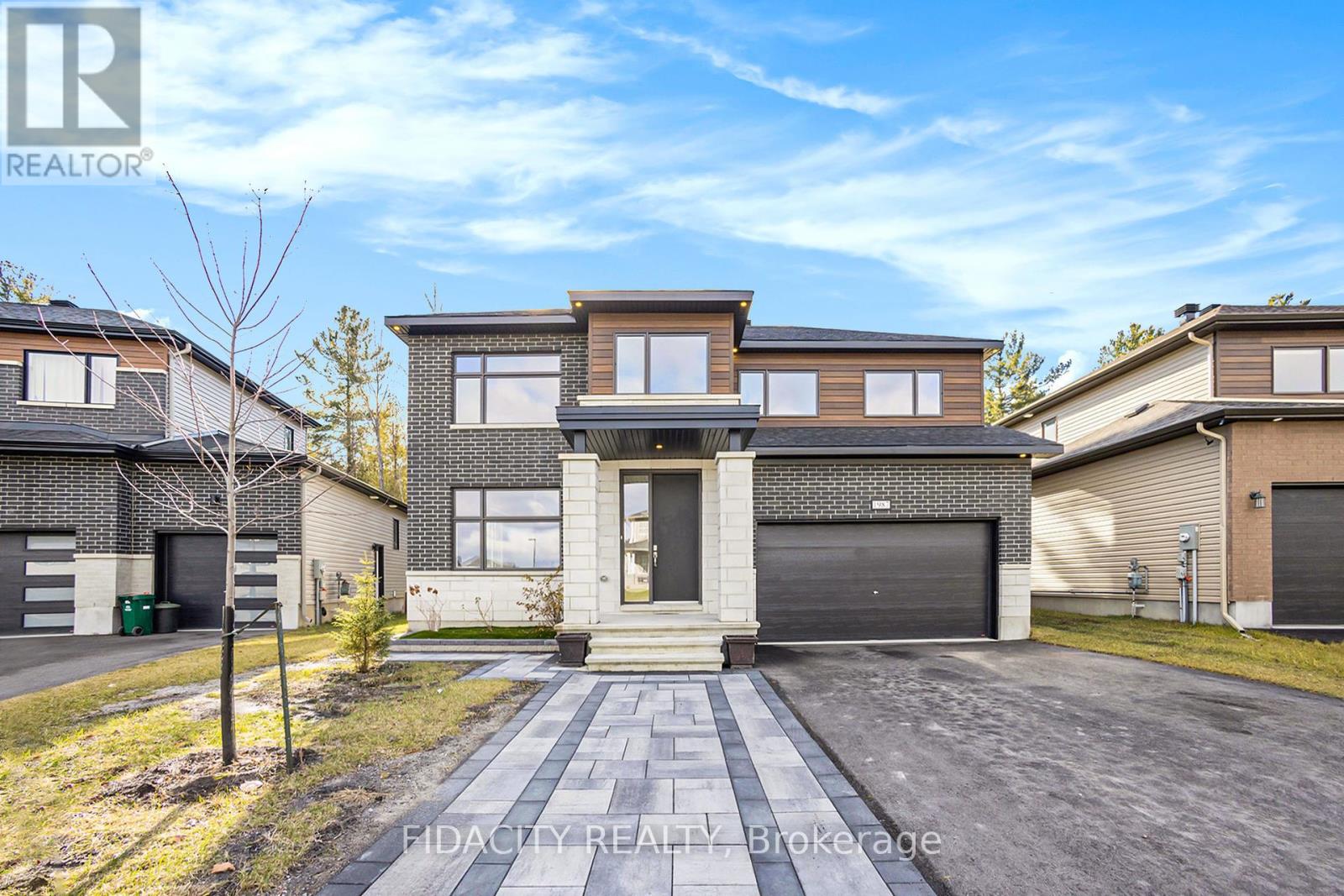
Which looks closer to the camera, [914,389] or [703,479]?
[703,479]

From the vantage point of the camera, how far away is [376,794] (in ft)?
13.7

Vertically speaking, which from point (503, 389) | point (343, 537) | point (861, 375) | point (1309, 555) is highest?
point (861, 375)

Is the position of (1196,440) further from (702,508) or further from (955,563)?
(702,508)

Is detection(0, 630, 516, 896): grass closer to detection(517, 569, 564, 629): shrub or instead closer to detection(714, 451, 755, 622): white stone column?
detection(517, 569, 564, 629): shrub

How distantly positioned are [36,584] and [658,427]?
14.5 meters

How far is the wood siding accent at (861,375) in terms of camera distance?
1291cm

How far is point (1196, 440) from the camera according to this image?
12086mm

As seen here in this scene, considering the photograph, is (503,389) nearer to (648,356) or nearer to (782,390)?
(648,356)

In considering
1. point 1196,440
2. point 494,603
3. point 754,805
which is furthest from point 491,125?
point 1196,440

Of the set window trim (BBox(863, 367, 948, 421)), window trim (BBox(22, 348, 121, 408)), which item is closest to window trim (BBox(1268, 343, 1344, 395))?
window trim (BBox(863, 367, 948, 421))

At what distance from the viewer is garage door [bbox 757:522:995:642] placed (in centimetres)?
1091

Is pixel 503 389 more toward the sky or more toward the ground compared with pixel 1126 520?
more toward the sky

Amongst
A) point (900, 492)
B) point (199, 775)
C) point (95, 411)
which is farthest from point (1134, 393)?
point (95, 411)

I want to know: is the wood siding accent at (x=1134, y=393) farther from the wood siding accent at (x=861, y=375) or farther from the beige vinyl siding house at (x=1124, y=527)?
the wood siding accent at (x=861, y=375)
